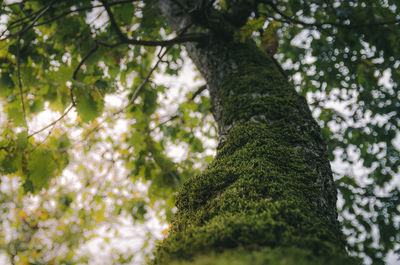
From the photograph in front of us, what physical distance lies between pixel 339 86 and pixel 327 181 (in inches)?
104

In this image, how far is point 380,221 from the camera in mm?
3451

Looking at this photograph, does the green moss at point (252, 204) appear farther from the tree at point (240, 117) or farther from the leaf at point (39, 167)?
the leaf at point (39, 167)

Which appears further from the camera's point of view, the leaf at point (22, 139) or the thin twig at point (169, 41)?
the leaf at point (22, 139)

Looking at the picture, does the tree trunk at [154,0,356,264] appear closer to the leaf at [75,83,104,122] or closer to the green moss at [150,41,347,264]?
the green moss at [150,41,347,264]

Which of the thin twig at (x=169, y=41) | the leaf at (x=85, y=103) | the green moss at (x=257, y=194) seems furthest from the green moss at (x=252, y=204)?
the leaf at (x=85, y=103)

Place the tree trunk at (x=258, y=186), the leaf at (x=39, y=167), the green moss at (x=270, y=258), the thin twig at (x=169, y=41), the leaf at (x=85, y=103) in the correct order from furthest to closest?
the leaf at (x=39, y=167) < the leaf at (x=85, y=103) < the thin twig at (x=169, y=41) < the tree trunk at (x=258, y=186) < the green moss at (x=270, y=258)

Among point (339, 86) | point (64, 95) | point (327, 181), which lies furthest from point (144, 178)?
point (339, 86)

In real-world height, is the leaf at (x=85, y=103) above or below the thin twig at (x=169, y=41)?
below

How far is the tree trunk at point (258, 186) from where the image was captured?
0.64m

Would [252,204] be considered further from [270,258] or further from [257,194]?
[270,258]

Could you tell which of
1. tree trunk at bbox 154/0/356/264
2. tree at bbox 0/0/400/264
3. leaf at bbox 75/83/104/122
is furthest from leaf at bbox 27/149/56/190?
tree trunk at bbox 154/0/356/264

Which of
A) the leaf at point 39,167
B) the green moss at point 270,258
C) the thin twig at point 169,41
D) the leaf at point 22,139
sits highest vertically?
the thin twig at point 169,41

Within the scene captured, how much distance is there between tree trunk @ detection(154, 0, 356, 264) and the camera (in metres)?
0.64

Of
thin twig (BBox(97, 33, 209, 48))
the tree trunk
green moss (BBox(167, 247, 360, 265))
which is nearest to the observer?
green moss (BBox(167, 247, 360, 265))
